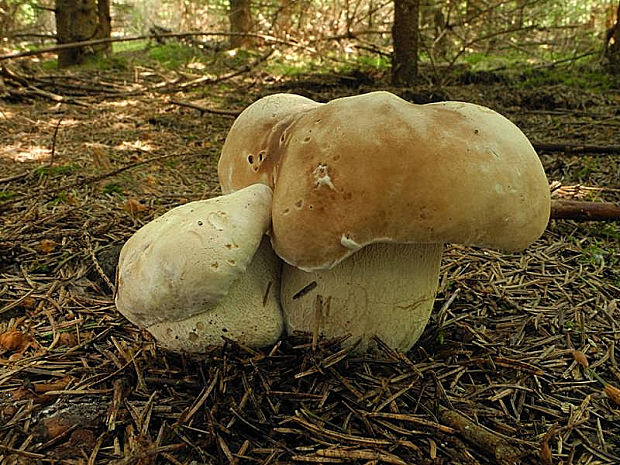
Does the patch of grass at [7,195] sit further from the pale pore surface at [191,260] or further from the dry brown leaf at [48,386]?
the pale pore surface at [191,260]

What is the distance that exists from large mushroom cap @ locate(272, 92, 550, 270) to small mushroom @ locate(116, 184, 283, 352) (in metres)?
0.12

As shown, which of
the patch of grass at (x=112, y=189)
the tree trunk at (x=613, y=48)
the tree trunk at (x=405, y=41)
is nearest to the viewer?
the patch of grass at (x=112, y=189)

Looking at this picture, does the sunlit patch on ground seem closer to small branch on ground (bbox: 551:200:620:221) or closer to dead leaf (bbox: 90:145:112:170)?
dead leaf (bbox: 90:145:112:170)

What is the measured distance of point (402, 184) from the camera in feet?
4.85

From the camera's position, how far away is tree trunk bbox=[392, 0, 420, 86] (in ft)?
20.1

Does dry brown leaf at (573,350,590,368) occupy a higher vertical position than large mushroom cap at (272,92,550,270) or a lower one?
lower

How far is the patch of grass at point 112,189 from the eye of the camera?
3686 mm

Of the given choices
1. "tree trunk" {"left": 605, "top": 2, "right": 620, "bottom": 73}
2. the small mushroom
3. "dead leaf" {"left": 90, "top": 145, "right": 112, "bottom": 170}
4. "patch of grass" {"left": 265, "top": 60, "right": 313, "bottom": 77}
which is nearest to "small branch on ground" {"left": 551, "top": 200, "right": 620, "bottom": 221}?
the small mushroom

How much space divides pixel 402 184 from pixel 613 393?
1154 mm

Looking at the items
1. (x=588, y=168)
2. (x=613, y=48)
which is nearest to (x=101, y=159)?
(x=588, y=168)

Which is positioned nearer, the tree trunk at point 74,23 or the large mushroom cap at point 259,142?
the large mushroom cap at point 259,142

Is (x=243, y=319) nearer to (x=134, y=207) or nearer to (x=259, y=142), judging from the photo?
(x=259, y=142)

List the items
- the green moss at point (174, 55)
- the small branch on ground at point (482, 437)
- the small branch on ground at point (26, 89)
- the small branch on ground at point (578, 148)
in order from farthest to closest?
the green moss at point (174, 55)
the small branch on ground at point (26, 89)
the small branch on ground at point (578, 148)
the small branch on ground at point (482, 437)

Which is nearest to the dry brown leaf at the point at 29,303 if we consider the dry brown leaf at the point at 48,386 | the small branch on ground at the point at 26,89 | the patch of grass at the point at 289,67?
the dry brown leaf at the point at 48,386
